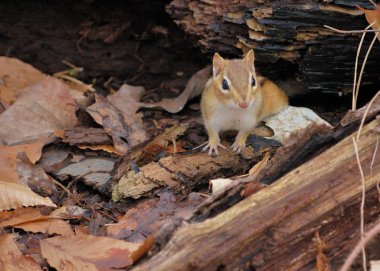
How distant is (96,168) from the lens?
204 inches

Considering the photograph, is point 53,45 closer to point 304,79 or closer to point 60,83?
point 60,83

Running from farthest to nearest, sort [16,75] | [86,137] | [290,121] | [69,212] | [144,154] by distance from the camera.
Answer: [16,75]
[290,121]
[86,137]
[144,154]
[69,212]

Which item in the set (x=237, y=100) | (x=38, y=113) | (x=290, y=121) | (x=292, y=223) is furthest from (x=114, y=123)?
(x=292, y=223)

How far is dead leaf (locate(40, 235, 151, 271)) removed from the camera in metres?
3.81

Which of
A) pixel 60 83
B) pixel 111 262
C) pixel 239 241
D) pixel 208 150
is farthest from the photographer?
pixel 60 83

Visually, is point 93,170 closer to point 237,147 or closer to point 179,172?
point 179,172

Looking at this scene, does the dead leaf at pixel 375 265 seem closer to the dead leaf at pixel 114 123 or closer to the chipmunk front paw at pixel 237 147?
the chipmunk front paw at pixel 237 147

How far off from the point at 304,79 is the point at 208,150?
3.72 ft

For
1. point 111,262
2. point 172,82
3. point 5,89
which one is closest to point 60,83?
point 5,89

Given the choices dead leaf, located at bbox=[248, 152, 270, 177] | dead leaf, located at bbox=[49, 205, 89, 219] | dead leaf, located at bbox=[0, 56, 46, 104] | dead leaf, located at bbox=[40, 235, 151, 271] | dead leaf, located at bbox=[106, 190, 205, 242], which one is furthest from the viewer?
dead leaf, located at bbox=[0, 56, 46, 104]

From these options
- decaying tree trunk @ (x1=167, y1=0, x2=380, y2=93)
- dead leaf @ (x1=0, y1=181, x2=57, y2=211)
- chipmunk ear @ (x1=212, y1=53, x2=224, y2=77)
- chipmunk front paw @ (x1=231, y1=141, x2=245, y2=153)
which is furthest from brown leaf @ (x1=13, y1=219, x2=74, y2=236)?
decaying tree trunk @ (x1=167, y1=0, x2=380, y2=93)

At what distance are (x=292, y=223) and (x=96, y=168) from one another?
222 centimetres

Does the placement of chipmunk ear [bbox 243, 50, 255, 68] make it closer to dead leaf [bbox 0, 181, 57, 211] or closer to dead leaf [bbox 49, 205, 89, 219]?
dead leaf [bbox 49, 205, 89, 219]

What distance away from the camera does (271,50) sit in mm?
5477
